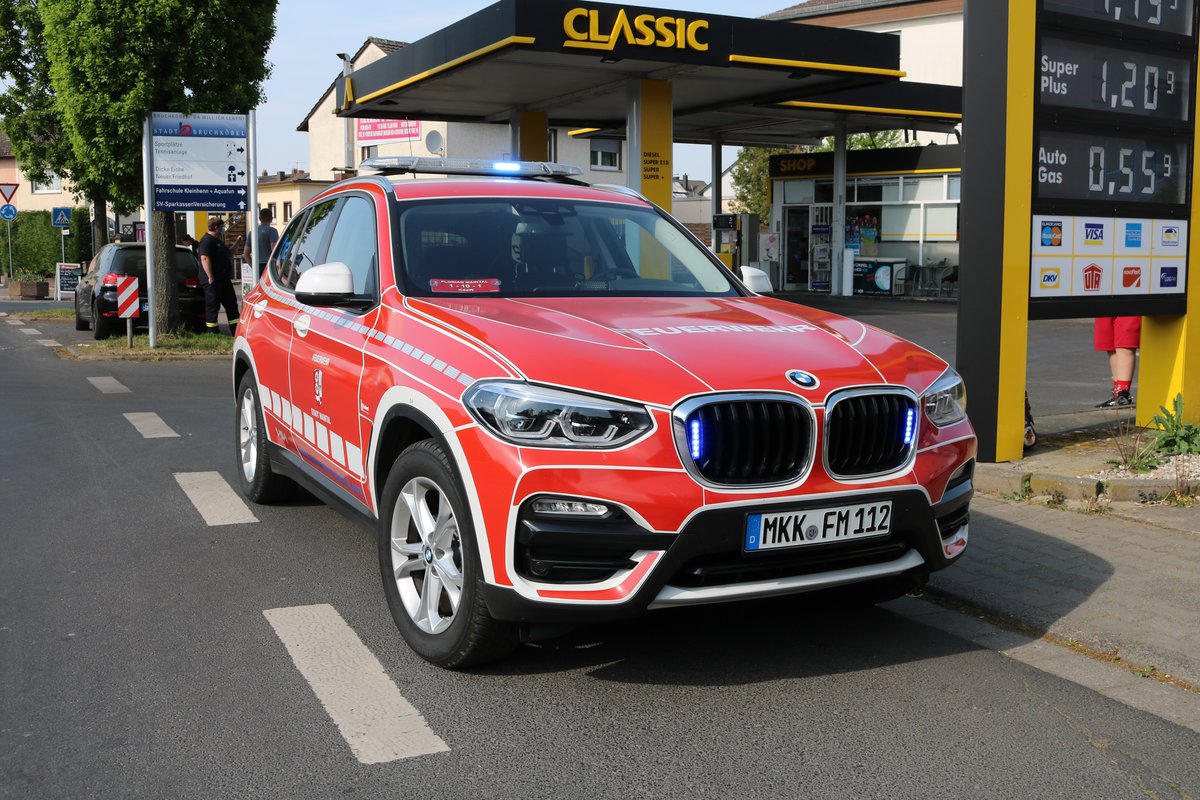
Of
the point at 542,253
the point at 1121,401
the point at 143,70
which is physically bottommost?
the point at 1121,401

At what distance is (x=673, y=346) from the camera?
4.16 meters

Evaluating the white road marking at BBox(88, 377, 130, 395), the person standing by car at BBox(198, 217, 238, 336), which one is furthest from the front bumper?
the person standing by car at BBox(198, 217, 238, 336)

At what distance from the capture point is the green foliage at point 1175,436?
769 cm

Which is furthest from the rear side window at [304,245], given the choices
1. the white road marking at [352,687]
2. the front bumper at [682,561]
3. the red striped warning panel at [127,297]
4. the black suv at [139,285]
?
the black suv at [139,285]

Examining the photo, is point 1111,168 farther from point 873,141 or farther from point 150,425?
point 873,141

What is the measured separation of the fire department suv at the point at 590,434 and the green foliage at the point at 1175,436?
3841mm

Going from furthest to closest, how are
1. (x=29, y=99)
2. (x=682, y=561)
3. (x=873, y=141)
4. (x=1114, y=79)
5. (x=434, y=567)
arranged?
(x=873, y=141) < (x=29, y=99) < (x=1114, y=79) < (x=434, y=567) < (x=682, y=561)

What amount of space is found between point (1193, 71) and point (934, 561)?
5971mm

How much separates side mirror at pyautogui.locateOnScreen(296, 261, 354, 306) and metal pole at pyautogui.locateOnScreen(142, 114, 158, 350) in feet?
43.4

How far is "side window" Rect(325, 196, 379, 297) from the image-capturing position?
513cm

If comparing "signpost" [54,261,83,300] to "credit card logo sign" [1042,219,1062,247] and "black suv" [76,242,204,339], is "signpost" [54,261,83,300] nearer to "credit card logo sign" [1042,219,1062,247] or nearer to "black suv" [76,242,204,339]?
"black suv" [76,242,204,339]

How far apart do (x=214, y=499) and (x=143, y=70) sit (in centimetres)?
1189

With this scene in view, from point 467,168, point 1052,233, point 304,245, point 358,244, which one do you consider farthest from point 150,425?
point 1052,233

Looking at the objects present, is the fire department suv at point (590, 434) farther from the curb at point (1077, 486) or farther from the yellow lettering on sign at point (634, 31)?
the yellow lettering on sign at point (634, 31)
